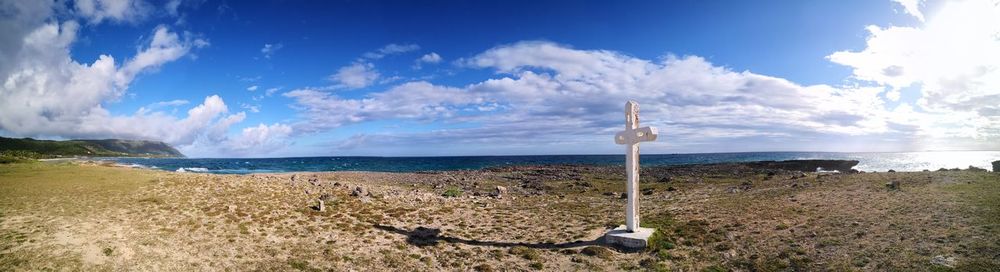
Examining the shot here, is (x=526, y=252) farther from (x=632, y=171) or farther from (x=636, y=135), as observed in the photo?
(x=636, y=135)

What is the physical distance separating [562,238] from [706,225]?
17.7 ft

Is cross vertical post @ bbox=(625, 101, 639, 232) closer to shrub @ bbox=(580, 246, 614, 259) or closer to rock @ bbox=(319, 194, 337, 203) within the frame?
shrub @ bbox=(580, 246, 614, 259)

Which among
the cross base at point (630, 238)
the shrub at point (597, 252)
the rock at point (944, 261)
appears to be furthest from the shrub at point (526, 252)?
Result: the rock at point (944, 261)

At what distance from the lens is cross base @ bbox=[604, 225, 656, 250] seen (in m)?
14.4

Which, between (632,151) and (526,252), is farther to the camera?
(632,151)

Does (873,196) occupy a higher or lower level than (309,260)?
higher

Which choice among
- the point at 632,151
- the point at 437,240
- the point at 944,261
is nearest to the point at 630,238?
the point at 632,151

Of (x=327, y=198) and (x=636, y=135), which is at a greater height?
(x=636, y=135)

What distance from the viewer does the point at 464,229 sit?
1828 cm

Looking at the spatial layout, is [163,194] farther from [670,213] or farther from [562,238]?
[670,213]

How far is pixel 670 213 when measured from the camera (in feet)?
66.1

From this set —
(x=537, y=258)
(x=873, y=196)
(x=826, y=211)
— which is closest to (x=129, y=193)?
(x=537, y=258)

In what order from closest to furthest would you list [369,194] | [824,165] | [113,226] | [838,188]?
[113,226] < [838,188] < [369,194] < [824,165]

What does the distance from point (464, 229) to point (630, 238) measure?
266 inches
